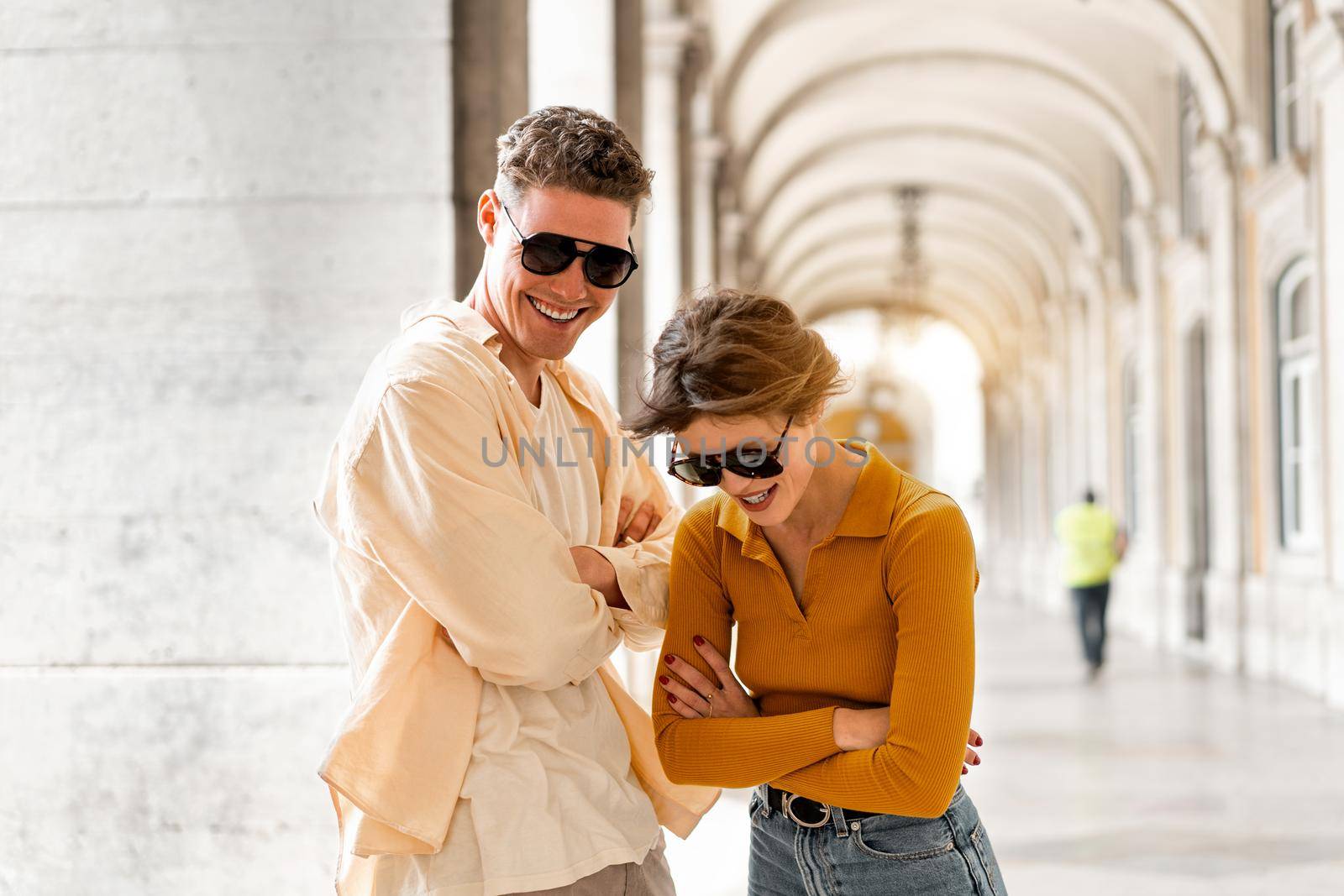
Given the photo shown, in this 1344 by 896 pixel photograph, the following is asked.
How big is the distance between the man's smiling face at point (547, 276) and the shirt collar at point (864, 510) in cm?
39

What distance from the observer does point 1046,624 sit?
1892 cm

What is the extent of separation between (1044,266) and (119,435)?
2254 centimetres

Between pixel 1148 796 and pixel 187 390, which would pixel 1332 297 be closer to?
pixel 1148 796

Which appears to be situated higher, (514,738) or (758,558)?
(758,558)

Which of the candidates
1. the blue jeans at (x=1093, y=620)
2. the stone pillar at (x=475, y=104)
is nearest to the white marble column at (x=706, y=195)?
the blue jeans at (x=1093, y=620)

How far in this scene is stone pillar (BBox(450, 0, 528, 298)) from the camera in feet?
10.6

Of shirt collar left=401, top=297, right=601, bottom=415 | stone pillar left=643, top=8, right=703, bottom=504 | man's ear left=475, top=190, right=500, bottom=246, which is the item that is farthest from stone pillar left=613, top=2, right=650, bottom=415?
man's ear left=475, top=190, right=500, bottom=246

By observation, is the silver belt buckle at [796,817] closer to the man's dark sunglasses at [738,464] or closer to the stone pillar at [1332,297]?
the man's dark sunglasses at [738,464]

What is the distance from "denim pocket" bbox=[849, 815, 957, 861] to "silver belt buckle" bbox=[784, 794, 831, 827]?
1.7 inches

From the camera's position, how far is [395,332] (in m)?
3.12

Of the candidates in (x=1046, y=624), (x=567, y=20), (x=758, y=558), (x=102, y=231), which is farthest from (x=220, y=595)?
(x=1046, y=624)

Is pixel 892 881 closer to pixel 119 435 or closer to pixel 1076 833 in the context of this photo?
pixel 119 435

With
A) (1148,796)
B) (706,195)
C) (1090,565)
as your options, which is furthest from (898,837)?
(706,195)

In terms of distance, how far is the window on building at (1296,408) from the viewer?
1127cm
